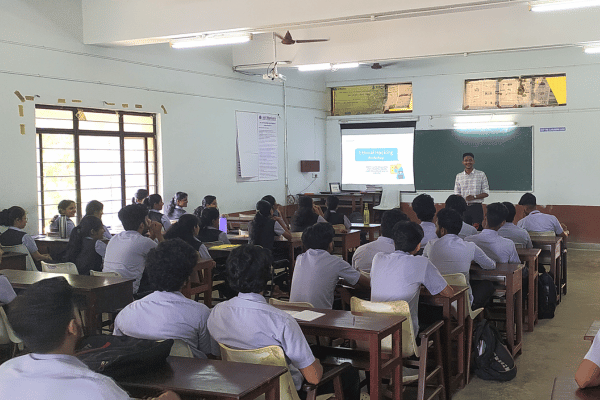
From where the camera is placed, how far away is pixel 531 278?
207 inches

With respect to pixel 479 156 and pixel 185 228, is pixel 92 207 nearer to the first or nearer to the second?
pixel 185 228

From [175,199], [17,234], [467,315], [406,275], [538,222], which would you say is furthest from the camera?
[175,199]

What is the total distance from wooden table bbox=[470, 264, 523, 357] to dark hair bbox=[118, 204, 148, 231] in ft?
8.62

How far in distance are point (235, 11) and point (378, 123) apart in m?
5.64

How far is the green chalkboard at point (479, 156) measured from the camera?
1041 cm

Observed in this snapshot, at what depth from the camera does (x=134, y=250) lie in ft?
15.5

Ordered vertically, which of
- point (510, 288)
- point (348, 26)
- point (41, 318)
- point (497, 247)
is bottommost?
point (510, 288)

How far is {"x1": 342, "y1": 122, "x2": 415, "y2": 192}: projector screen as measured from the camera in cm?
1140

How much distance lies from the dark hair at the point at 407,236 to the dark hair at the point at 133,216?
2.20 meters

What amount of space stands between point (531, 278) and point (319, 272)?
8.02ft

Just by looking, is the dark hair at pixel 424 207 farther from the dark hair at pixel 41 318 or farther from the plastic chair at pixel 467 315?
the dark hair at pixel 41 318

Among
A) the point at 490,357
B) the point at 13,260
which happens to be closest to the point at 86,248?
the point at 13,260

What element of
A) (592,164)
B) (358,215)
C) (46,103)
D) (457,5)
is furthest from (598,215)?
(46,103)

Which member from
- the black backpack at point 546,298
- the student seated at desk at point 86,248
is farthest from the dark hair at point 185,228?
the black backpack at point 546,298
